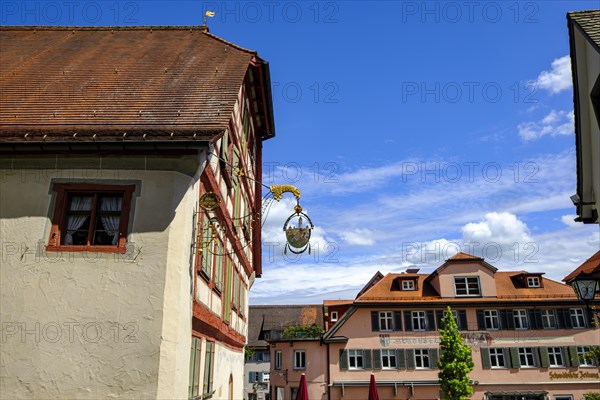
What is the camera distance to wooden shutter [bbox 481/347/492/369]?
3119cm

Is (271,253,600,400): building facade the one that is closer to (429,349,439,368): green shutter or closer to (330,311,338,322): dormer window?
(429,349,439,368): green shutter

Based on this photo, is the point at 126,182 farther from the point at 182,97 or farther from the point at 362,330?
the point at 362,330

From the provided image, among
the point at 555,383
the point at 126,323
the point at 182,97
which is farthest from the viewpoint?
the point at 555,383

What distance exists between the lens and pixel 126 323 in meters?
Result: 7.43

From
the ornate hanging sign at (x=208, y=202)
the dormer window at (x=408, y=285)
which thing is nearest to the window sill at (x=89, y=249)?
the ornate hanging sign at (x=208, y=202)

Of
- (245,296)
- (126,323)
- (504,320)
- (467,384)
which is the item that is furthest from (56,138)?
(504,320)

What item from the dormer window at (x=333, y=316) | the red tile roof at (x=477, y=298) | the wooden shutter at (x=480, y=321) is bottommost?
the wooden shutter at (x=480, y=321)

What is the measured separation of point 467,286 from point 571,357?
7.51 meters

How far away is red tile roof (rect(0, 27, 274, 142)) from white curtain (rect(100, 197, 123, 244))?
1.05 m

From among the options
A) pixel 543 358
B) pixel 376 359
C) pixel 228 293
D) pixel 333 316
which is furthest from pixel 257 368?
pixel 228 293

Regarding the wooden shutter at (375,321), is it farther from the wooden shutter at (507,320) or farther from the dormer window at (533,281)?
the dormer window at (533,281)

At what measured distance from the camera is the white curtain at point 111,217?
26.2 feet

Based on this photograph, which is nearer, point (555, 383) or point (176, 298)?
point (176, 298)

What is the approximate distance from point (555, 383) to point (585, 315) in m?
4.98
